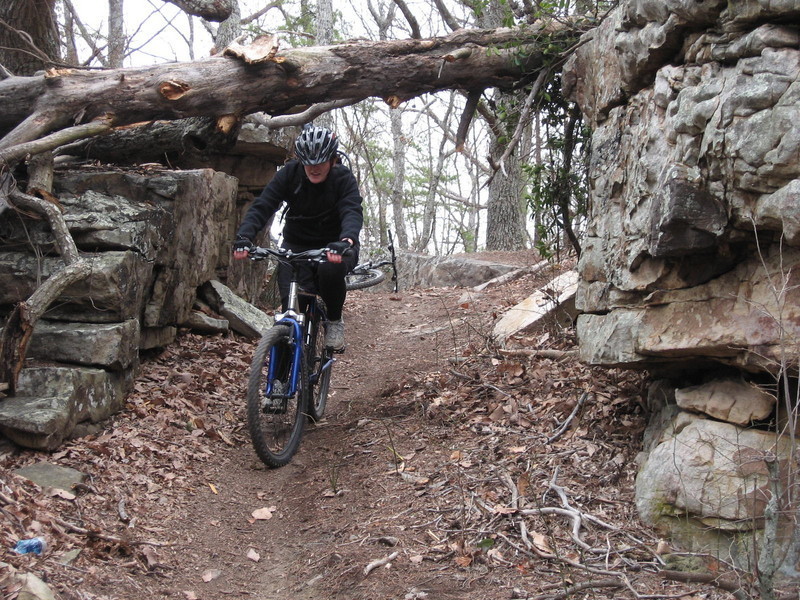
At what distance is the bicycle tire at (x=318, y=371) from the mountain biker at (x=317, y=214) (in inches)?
3.9

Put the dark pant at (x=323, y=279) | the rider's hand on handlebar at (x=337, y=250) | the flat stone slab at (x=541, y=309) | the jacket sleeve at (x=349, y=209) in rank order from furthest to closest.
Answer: the flat stone slab at (x=541, y=309), the dark pant at (x=323, y=279), the jacket sleeve at (x=349, y=209), the rider's hand on handlebar at (x=337, y=250)

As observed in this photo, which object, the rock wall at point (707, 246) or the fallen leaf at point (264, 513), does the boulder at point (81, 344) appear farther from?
the rock wall at point (707, 246)

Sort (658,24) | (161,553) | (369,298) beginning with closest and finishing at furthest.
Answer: (161,553) → (658,24) → (369,298)

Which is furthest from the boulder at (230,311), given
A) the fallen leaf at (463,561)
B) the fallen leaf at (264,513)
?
the fallen leaf at (463,561)

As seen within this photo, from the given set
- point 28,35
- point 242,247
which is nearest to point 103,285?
point 242,247

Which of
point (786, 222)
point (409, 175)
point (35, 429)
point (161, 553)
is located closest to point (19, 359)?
point (35, 429)

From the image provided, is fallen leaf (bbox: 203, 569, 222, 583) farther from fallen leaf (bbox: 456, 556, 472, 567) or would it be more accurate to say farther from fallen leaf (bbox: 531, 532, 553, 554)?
fallen leaf (bbox: 531, 532, 553, 554)

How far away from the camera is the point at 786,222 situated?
341cm

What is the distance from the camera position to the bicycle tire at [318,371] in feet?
19.6

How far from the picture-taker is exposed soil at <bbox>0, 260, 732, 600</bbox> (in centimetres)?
371

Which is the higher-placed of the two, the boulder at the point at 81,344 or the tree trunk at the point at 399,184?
Result: the tree trunk at the point at 399,184

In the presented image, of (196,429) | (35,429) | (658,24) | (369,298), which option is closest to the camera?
(658,24)

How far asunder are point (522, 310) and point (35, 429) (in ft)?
16.2

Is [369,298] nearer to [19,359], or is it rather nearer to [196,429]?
[196,429]
